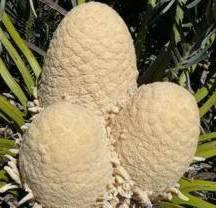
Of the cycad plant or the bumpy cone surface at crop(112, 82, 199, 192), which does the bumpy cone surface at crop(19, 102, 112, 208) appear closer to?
the bumpy cone surface at crop(112, 82, 199, 192)

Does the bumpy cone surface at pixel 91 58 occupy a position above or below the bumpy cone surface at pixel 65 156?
above

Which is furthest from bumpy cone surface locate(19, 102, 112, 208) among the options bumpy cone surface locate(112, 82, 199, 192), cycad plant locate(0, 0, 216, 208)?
cycad plant locate(0, 0, 216, 208)

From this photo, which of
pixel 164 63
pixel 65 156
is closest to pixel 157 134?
pixel 65 156

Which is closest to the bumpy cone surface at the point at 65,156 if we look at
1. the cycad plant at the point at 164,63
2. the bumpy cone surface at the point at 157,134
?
the bumpy cone surface at the point at 157,134

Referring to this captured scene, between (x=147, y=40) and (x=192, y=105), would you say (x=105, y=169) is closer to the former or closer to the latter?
(x=192, y=105)

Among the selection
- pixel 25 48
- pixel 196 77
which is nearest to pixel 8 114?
pixel 25 48

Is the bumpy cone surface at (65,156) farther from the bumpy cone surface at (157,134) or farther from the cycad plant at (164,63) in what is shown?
the cycad plant at (164,63)

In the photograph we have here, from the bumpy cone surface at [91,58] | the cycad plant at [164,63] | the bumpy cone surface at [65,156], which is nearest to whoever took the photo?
the bumpy cone surface at [65,156]
